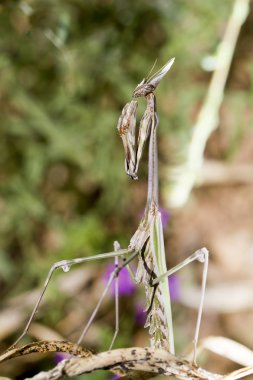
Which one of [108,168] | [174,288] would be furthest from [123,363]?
Result: [108,168]

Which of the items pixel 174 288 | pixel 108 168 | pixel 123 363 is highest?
pixel 108 168

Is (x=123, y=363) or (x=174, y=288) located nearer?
(x=123, y=363)

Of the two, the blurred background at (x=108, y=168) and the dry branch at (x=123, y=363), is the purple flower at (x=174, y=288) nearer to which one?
the blurred background at (x=108, y=168)

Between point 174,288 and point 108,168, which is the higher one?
point 108,168

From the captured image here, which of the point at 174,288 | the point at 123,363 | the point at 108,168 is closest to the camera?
the point at 123,363

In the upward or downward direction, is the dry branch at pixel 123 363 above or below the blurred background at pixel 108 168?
below

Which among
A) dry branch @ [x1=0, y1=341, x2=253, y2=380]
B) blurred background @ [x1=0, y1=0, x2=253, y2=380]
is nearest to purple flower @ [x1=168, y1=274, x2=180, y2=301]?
blurred background @ [x1=0, y1=0, x2=253, y2=380]

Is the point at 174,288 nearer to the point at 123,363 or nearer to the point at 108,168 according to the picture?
the point at 108,168

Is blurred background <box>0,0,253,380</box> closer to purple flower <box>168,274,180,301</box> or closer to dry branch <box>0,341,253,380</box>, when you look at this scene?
purple flower <box>168,274,180,301</box>

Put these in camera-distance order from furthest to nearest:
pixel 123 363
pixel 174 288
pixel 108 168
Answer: pixel 108 168, pixel 174 288, pixel 123 363

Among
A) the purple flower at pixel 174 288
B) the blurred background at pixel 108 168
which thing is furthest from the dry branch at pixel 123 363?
the purple flower at pixel 174 288
